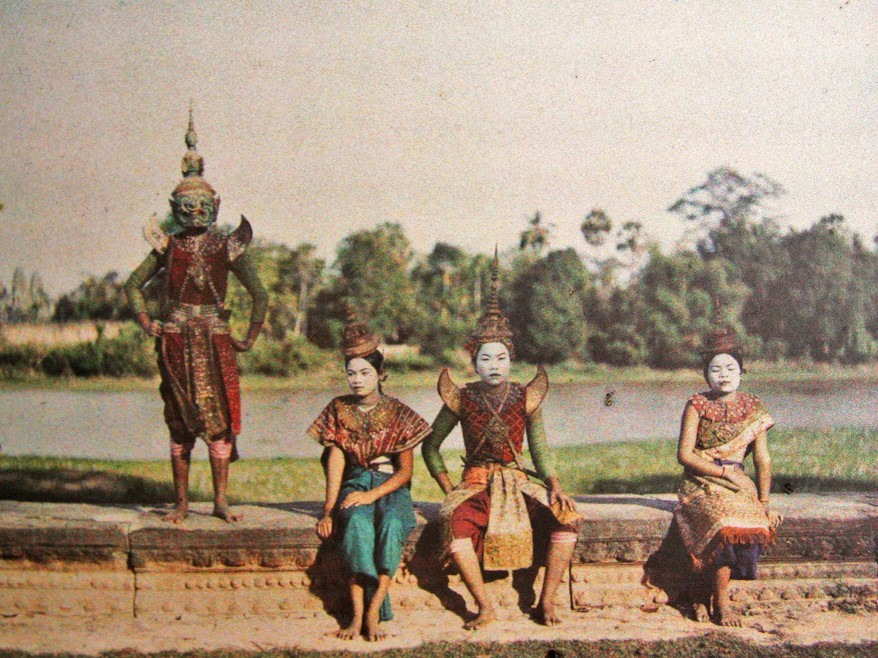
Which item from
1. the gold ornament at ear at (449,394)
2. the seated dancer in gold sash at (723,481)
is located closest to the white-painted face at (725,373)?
the seated dancer in gold sash at (723,481)

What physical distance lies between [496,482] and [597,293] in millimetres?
1993

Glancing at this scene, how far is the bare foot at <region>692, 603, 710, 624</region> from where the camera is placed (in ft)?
16.6

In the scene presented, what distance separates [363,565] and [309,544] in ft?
1.31

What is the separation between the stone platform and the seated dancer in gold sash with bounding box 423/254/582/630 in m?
0.21

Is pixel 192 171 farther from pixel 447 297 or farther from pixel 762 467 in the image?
pixel 762 467

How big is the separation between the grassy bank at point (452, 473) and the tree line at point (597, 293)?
0.67 m

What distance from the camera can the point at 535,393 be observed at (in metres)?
5.20

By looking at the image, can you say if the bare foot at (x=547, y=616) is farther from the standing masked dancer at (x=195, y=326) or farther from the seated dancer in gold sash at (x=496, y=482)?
the standing masked dancer at (x=195, y=326)

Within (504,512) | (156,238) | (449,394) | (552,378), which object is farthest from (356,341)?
(552,378)

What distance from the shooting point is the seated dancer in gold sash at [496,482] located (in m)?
4.93

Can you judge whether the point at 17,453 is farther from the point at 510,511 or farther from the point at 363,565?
the point at 510,511

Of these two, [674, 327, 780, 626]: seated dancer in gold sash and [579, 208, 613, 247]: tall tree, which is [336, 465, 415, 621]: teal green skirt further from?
[579, 208, 613, 247]: tall tree

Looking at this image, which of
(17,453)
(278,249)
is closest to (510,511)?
(278,249)

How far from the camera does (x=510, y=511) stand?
5.00m
